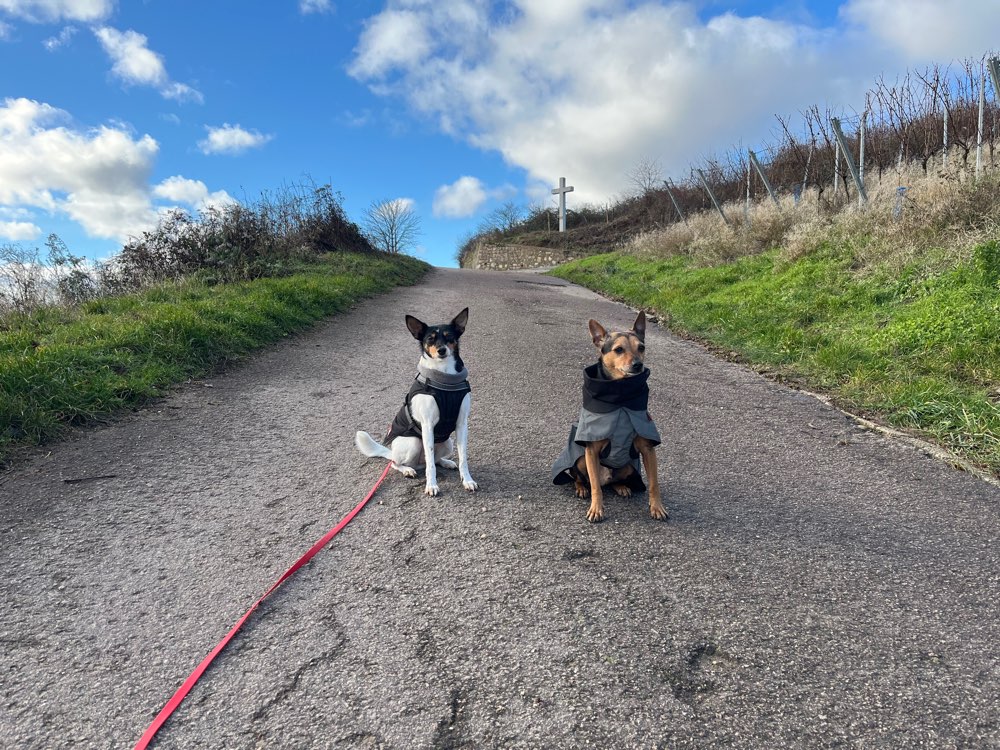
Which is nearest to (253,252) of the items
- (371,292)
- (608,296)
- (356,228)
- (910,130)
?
(371,292)

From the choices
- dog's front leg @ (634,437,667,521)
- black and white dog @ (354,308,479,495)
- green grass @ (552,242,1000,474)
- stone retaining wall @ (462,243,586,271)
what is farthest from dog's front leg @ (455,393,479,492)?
stone retaining wall @ (462,243,586,271)

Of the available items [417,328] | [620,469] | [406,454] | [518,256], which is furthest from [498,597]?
[518,256]

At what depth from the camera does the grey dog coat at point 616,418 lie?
3.28 meters

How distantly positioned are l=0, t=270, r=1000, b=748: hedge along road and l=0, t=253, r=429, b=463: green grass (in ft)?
1.78

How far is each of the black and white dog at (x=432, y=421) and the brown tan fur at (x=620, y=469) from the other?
79cm

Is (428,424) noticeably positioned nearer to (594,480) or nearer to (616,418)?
(594,480)

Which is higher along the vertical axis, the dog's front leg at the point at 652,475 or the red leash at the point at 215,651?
the dog's front leg at the point at 652,475

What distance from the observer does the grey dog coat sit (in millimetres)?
3279

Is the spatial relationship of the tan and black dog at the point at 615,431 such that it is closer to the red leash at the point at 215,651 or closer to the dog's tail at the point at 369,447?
the dog's tail at the point at 369,447

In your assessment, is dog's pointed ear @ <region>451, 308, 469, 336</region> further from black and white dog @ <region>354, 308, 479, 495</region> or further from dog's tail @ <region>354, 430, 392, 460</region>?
dog's tail @ <region>354, 430, 392, 460</region>

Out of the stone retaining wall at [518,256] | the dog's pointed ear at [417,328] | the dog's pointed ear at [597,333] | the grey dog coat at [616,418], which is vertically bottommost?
the grey dog coat at [616,418]

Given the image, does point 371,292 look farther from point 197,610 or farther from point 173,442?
point 197,610

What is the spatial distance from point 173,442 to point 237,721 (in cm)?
309

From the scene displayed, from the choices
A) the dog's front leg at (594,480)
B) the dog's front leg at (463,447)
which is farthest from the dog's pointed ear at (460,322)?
the dog's front leg at (594,480)
